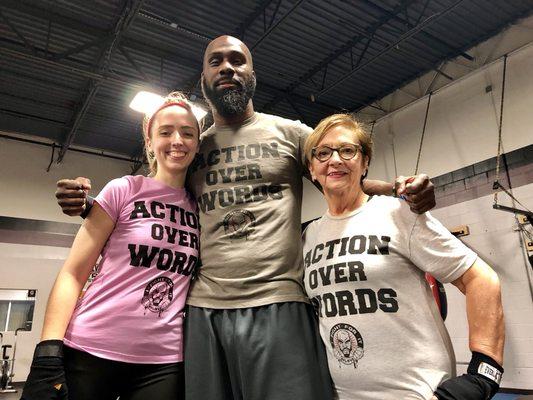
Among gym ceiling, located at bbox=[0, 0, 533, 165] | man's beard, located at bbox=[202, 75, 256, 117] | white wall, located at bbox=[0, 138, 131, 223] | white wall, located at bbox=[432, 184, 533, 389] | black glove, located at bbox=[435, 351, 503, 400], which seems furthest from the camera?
white wall, located at bbox=[0, 138, 131, 223]

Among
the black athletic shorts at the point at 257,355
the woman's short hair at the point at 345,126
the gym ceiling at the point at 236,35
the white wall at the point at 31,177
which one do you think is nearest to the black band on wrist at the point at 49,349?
the black athletic shorts at the point at 257,355

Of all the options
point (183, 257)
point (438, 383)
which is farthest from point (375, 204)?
point (183, 257)

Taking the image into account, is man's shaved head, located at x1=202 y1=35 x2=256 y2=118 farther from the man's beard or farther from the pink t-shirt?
the pink t-shirt

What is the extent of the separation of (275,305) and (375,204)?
47cm

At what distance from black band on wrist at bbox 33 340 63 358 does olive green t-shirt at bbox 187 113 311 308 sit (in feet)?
1.37

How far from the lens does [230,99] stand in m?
1.69

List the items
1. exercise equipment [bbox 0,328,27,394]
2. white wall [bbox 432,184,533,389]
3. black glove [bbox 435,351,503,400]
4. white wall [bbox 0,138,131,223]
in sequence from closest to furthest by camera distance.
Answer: black glove [bbox 435,351,503,400] < white wall [bbox 432,184,533,389] < exercise equipment [bbox 0,328,27,394] < white wall [bbox 0,138,131,223]

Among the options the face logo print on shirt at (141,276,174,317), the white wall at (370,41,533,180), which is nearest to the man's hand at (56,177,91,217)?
the face logo print on shirt at (141,276,174,317)

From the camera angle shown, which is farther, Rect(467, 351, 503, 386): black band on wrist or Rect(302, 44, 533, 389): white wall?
Rect(302, 44, 533, 389): white wall

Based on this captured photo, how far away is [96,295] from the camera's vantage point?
1.41 m

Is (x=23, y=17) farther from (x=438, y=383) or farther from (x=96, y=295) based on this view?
(x=438, y=383)

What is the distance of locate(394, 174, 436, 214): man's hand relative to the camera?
3.95 ft

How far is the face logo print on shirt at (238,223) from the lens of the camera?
1518 mm

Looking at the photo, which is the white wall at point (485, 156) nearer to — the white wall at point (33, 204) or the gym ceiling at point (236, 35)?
the gym ceiling at point (236, 35)
